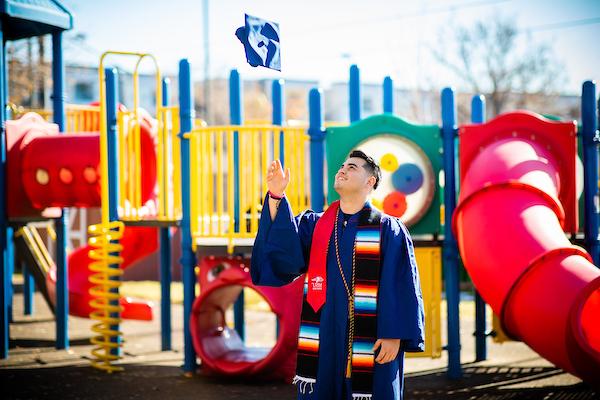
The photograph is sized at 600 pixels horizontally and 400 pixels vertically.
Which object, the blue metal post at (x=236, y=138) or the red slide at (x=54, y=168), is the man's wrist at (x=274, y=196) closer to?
the blue metal post at (x=236, y=138)

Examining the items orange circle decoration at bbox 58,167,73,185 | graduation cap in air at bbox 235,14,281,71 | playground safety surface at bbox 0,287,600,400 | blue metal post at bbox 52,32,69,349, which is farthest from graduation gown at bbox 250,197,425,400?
blue metal post at bbox 52,32,69,349

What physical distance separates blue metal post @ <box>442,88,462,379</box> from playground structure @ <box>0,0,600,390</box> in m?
0.01

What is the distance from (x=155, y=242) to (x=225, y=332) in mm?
2887

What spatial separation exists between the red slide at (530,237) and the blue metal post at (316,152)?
141 centimetres

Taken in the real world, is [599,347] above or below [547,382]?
above

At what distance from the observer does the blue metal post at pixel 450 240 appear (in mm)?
8352

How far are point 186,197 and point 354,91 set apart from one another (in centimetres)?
222

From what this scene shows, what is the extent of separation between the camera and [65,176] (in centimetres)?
969

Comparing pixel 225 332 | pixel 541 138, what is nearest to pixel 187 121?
pixel 225 332

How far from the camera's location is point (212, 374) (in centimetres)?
851

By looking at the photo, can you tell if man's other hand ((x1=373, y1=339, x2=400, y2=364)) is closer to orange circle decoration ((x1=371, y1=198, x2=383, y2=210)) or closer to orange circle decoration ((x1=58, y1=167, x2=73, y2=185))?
orange circle decoration ((x1=371, y1=198, x2=383, y2=210))

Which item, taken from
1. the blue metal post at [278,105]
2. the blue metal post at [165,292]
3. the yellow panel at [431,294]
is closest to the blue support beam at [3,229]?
Result: the blue metal post at [165,292]

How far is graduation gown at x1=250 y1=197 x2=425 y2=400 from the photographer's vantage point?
470cm

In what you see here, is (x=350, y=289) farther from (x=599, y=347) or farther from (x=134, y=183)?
(x=134, y=183)
